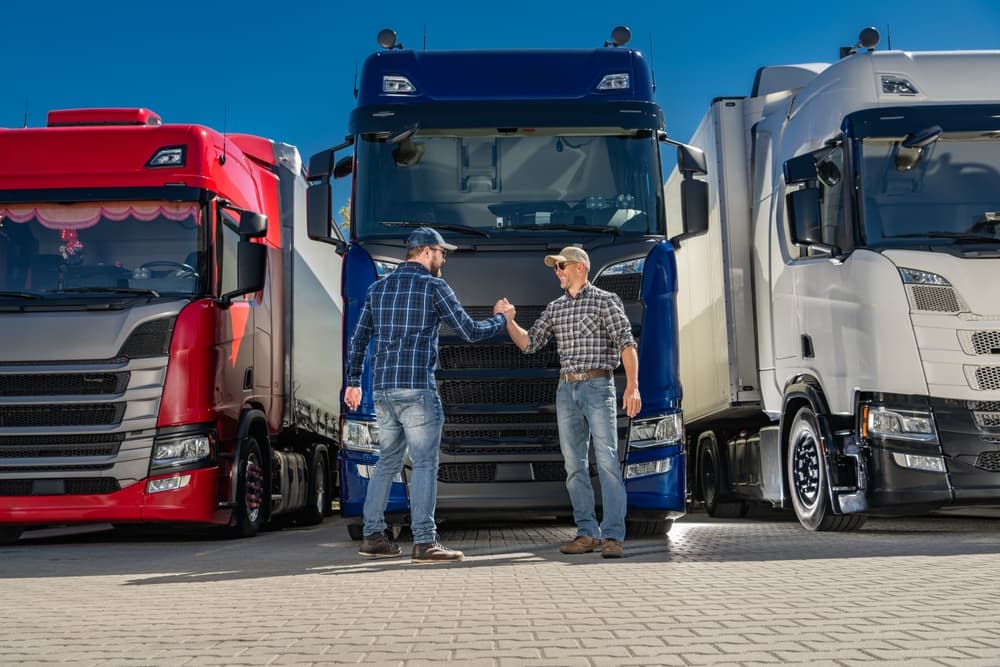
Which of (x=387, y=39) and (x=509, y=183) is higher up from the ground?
(x=387, y=39)

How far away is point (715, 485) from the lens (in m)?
14.4

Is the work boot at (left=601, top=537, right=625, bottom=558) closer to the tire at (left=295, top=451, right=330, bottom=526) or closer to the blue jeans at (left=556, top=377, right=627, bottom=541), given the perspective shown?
the blue jeans at (left=556, top=377, right=627, bottom=541)

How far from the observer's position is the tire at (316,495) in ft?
48.3

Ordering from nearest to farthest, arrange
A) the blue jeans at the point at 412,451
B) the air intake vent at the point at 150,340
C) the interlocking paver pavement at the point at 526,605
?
the interlocking paver pavement at the point at 526,605 < the blue jeans at the point at 412,451 < the air intake vent at the point at 150,340

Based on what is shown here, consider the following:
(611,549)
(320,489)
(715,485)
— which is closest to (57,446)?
(611,549)

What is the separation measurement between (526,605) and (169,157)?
658 cm

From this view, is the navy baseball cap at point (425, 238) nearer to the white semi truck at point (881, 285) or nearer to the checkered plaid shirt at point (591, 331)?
the checkered plaid shirt at point (591, 331)

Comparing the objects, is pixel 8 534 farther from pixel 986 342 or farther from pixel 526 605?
pixel 986 342

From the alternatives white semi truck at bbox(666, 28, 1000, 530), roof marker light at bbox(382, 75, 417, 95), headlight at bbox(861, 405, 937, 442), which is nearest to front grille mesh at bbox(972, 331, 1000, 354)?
white semi truck at bbox(666, 28, 1000, 530)

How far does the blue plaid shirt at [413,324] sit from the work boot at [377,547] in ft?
3.43

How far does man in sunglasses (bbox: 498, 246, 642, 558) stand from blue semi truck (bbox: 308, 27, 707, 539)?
575mm

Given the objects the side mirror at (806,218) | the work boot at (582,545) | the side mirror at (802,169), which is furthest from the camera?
the side mirror at (802,169)

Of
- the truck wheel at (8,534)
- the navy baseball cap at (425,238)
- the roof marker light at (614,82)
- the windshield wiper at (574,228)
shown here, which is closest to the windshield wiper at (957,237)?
the windshield wiper at (574,228)

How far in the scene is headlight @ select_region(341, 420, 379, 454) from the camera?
912 cm
